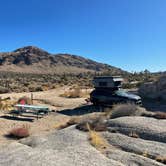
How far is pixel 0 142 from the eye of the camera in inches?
526

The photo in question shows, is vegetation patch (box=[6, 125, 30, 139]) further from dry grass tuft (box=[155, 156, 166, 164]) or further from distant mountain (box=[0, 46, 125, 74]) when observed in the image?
distant mountain (box=[0, 46, 125, 74])

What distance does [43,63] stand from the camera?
176 metres

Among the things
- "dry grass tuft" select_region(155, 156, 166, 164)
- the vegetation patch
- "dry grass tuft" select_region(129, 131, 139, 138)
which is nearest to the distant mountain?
the vegetation patch

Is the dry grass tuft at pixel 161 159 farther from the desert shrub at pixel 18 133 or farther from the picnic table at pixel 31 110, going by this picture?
the picnic table at pixel 31 110

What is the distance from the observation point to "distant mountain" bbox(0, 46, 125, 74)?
165125mm

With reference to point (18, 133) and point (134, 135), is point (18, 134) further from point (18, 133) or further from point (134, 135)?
point (134, 135)

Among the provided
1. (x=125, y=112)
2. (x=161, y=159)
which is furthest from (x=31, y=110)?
(x=161, y=159)

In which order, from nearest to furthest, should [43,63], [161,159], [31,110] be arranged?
[161,159], [31,110], [43,63]

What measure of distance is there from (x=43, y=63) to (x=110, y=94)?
155m

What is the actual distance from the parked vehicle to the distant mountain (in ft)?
445

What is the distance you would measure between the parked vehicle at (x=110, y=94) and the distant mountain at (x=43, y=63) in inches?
Answer: 5343

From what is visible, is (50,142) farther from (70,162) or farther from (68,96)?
(68,96)

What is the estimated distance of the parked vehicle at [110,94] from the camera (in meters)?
22.7

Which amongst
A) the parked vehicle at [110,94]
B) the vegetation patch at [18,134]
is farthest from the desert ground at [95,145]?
the parked vehicle at [110,94]
